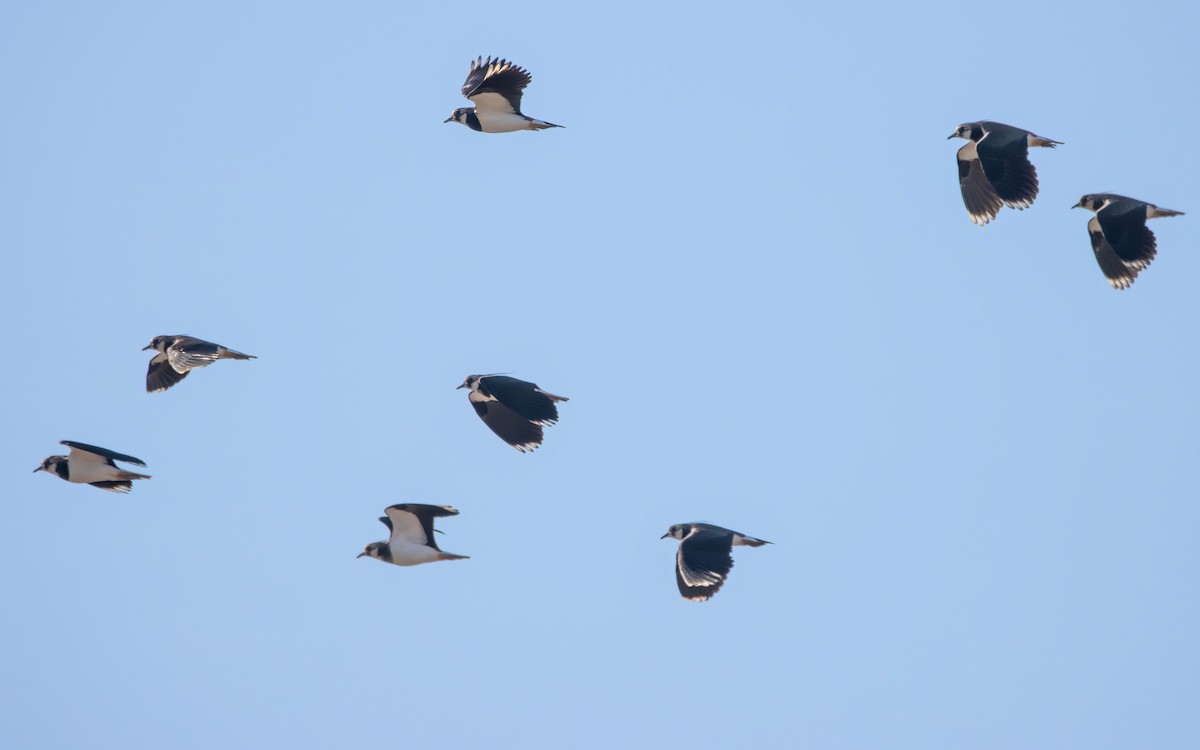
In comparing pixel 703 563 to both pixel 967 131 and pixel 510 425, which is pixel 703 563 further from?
pixel 967 131

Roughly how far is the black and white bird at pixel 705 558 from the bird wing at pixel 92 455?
7760 mm

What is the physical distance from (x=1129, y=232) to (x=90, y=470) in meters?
15.6

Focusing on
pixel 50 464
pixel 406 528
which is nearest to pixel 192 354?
pixel 50 464

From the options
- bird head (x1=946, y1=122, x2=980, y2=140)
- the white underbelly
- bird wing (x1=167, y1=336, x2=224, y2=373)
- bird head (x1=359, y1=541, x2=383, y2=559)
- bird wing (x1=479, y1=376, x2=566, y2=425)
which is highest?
bird head (x1=946, y1=122, x2=980, y2=140)

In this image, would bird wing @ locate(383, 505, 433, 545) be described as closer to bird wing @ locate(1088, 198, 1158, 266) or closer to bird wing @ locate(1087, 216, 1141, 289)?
bird wing @ locate(1087, 216, 1141, 289)

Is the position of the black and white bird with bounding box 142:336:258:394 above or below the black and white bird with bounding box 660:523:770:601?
above

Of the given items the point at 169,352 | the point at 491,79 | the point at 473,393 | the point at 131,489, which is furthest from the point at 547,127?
the point at 131,489

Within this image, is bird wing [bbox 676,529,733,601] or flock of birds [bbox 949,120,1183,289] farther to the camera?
flock of birds [bbox 949,120,1183,289]

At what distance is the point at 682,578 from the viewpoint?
78.8ft

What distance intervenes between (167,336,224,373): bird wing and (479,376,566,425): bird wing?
3.98 meters

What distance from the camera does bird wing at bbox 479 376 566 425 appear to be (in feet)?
84.8

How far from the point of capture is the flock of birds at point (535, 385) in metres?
24.6

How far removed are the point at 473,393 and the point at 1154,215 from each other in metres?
10.1

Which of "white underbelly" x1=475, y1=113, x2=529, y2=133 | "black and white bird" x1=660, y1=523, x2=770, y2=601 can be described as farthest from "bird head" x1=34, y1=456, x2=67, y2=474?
"black and white bird" x1=660, y1=523, x2=770, y2=601
